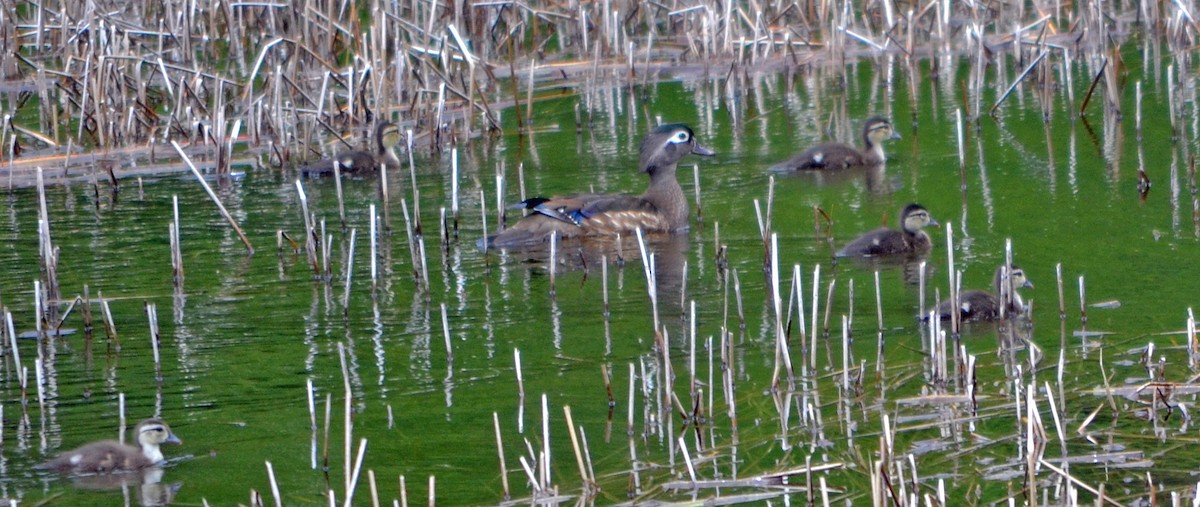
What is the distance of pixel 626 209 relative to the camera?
10.8 meters

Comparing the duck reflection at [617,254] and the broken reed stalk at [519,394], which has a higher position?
the duck reflection at [617,254]

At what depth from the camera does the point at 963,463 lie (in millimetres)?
5895

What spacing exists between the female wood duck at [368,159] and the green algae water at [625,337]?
7.7 inches

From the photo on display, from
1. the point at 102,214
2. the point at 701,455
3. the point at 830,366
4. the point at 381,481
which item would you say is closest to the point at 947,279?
the point at 830,366

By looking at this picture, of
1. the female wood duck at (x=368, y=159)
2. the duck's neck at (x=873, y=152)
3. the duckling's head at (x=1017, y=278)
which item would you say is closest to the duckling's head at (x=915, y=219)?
the duckling's head at (x=1017, y=278)

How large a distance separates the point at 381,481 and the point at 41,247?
→ 144 inches

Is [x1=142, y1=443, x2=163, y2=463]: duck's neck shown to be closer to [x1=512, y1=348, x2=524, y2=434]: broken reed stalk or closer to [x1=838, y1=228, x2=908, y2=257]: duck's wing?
[x1=512, y1=348, x2=524, y2=434]: broken reed stalk

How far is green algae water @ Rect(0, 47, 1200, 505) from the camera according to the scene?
20.0 ft

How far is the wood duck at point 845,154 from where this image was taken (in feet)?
40.9

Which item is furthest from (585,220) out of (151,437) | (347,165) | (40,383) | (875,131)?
(151,437)

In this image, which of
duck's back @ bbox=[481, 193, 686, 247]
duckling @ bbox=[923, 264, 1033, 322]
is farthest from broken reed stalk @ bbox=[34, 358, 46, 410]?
duckling @ bbox=[923, 264, 1033, 322]

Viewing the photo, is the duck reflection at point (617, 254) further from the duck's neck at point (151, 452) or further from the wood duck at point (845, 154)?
the duck's neck at point (151, 452)

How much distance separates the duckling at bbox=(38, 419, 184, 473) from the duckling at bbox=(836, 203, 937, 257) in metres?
4.45

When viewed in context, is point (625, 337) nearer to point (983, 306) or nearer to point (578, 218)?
point (983, 306)
